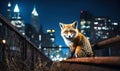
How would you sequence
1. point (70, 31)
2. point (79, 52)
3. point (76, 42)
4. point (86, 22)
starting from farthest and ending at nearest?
1. point (86, 22)
2. point (70, 31)
3. point (76, 42)
4. point (79, 52)

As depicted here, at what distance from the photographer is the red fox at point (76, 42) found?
18.4 feet

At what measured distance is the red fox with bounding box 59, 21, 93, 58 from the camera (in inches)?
221

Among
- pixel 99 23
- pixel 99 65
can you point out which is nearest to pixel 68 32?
pixel 99 65

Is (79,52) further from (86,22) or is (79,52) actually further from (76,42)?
(86,22)

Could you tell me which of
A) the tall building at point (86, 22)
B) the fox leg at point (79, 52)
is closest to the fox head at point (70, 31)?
the fox leg at point (79, 52)

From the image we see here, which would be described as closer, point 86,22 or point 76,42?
point 76,42

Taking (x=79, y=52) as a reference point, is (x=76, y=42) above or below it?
above

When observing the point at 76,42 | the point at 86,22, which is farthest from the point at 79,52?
the point at 86,22

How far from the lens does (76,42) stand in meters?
6.10

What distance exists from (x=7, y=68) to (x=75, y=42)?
2.52 meters

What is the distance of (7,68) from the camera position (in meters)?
3.84

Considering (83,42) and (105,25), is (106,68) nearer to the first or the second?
(83,42)

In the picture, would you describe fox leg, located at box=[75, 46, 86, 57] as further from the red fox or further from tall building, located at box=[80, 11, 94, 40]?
tall building, located at box=[80, 11, 94, 40]

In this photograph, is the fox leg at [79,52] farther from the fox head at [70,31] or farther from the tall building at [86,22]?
the tall building at [86,22]
